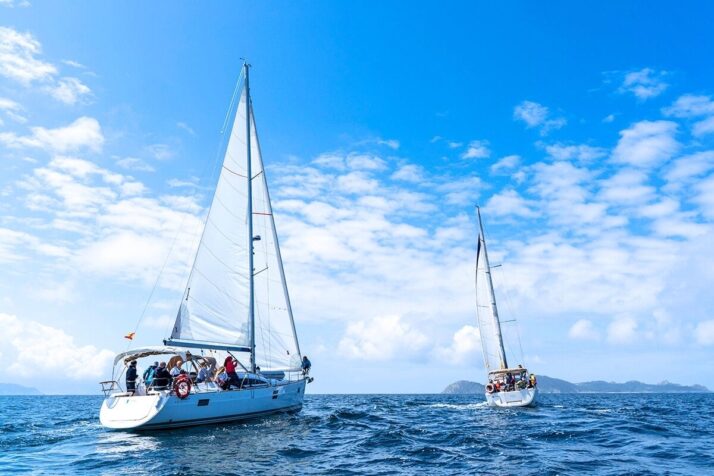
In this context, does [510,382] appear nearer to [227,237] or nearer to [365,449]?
[365,449]

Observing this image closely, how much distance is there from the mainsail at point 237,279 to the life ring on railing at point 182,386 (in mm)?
3727

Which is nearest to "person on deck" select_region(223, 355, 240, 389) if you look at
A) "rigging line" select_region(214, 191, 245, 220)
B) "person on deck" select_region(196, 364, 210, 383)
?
"person on deck" select_region(196, 364, 210, 383)

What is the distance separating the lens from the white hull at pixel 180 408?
21.1 m

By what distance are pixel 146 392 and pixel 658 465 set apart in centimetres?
1995

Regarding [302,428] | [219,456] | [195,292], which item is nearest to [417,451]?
[219,456]

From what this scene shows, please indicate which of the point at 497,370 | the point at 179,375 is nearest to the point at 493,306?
the point at 497,370

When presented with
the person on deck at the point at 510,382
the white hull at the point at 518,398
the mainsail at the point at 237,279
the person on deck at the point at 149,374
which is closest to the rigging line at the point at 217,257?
the mainsail at the point at 237,279

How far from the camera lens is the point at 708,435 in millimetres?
23234

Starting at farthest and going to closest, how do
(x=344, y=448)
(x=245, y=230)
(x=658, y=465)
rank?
(x=245, y=230) < (x=344, y=448) < (x=658, y=465)

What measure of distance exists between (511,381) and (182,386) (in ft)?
86.1

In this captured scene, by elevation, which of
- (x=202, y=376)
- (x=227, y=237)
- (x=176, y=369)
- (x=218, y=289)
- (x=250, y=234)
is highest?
(x=250, y=234)

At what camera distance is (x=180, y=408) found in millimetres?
21656

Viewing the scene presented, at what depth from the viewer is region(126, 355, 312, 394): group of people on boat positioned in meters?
22.6

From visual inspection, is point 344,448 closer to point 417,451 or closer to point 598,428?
point 417,451
